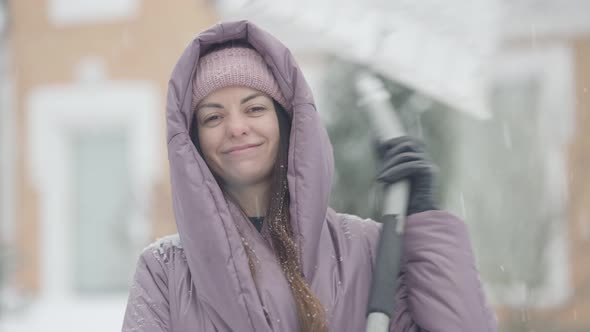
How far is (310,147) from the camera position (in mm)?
1792

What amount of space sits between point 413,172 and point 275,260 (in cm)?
37

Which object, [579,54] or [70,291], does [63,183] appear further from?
[579,54]

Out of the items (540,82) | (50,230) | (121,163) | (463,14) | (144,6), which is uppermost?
(463,14)

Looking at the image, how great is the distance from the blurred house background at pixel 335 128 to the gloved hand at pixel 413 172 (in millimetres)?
696

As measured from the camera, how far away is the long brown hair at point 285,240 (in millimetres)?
1680

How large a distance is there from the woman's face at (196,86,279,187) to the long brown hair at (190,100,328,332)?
39 mm

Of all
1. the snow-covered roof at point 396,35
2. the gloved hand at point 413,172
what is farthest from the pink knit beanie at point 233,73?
the snow-covered roof at point 396,35

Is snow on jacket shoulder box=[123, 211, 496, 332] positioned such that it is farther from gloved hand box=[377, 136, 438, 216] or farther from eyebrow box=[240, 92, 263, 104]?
eyebrow box=[240, 92, 263, 104]

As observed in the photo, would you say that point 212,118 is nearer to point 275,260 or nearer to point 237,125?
point 237,125

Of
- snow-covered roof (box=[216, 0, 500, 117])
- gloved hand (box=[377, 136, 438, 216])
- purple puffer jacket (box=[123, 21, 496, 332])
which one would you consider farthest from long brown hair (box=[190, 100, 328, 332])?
snow-covered roof (box=[216, 0, 500, 117])

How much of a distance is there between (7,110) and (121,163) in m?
1.52

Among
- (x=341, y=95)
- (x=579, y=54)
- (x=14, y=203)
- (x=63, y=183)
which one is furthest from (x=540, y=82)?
(x=14, y=203)

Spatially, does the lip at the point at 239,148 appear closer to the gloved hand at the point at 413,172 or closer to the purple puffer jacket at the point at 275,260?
the purple puffer jacket at the point at 275,260

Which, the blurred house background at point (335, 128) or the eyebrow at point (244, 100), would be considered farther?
the blurred house background at point (335, 128)
